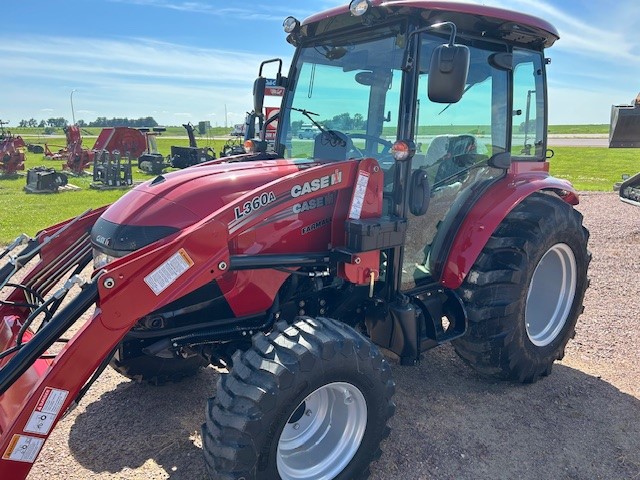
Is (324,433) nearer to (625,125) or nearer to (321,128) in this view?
(321,128)

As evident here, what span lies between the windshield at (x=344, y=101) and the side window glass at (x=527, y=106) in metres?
1.06

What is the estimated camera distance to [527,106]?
A: 397 centimetres

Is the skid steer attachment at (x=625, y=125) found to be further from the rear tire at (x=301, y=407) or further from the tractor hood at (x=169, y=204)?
the rear tire at (x=301, y=407)

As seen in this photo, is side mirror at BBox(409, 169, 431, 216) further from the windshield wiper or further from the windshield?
the windshield wiper

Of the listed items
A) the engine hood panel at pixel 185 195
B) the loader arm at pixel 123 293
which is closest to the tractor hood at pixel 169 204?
the engine hood panel at pixel 185 195

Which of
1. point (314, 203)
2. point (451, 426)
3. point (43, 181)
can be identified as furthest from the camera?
point (43, 181)

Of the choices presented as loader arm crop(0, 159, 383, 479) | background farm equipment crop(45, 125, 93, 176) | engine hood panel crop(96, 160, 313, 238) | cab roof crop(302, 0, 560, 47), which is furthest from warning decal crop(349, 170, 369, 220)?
background farm equipment crop(45, 125, 93, 176)

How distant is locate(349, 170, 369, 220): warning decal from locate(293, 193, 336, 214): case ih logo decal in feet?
0.55

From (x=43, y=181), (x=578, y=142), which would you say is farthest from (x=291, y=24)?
(x=578, y=142)

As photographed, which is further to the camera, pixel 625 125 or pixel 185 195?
pixel 625 125

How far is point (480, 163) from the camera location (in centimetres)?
373

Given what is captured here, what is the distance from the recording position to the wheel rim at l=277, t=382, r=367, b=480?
2.77 m

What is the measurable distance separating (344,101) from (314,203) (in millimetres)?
885

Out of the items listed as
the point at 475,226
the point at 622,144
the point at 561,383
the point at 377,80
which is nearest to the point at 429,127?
the point at 377,80
